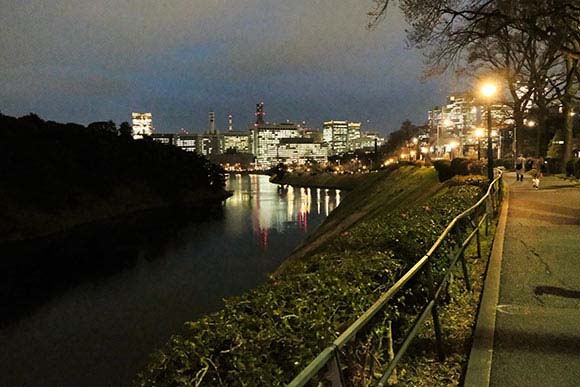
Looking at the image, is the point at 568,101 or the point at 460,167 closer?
the point at 460,167

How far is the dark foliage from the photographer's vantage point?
47.3 meters

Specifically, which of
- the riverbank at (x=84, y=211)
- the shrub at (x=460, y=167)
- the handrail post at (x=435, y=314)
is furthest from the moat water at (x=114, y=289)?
the shrub at (x=460, y=167)

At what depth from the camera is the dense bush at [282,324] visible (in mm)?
2996

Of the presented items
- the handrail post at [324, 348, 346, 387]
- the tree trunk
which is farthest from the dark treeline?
the handrail post at [324, 348, 346, 387]

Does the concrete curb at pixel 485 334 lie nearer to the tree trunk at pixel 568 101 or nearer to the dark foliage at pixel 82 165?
the tree trunk at pixel 568 101

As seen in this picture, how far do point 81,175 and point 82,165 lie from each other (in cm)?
252

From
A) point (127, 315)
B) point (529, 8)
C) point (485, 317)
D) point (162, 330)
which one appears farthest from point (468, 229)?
point (127, 315)

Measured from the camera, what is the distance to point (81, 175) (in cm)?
5547

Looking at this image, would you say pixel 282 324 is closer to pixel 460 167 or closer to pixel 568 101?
pixel 460 167

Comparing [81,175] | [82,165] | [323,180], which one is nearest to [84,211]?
[81,175]

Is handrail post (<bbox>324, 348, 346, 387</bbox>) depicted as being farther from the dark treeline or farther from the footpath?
the dark treeline

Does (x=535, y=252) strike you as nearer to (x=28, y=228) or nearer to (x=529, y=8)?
(x=529, y=8)

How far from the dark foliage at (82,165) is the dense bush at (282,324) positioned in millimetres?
47005

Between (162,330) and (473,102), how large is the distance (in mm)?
31343
